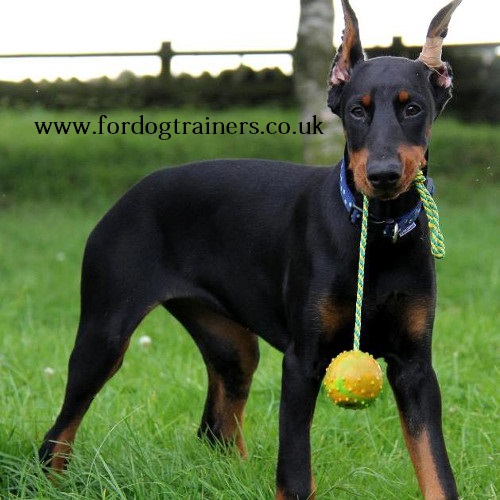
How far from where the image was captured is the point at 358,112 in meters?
3.05

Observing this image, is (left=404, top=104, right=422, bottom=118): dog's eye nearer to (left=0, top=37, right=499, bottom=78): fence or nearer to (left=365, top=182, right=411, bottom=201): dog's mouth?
(left=365, top=182, right=411, bottom=201): dog's mouth

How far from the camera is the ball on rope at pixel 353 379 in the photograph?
9.69 feet

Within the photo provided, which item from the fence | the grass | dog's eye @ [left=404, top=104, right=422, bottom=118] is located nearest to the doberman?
dog's eye @ [left=404, top=104, right=422, bottom=118]

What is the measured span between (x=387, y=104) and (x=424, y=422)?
1009 millimetres

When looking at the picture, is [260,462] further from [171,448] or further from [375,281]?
[375,281]

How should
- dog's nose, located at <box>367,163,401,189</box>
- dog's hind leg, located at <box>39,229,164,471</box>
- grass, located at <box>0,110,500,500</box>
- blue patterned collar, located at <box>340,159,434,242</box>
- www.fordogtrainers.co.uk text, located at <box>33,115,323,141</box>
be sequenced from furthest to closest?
www.fordogtrainers.co.uk text, located at <box>33,115,323,141</box>, dog's hind leg, located at <box>39,229,164,471</box>, grass, located at <box>0,110,500,500</box>, blue patterned collar, located at <box>340,159,434,242</box>, dog's nose, located at <box>367,163,401,189</box>

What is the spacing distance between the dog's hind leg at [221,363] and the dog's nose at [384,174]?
147cm

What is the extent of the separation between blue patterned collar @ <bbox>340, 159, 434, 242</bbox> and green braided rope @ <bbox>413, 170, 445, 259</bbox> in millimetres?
42

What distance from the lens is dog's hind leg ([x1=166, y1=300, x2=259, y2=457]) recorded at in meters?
4.11

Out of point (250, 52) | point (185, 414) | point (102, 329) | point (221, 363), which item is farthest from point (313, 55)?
point (102, 329)

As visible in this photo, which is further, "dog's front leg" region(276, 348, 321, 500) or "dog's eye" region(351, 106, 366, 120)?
"dog's front leg" region(276, 348, 321, 500)

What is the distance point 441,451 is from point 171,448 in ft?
4.00

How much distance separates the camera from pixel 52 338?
5914mm

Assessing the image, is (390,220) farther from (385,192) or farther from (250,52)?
(250,52)
